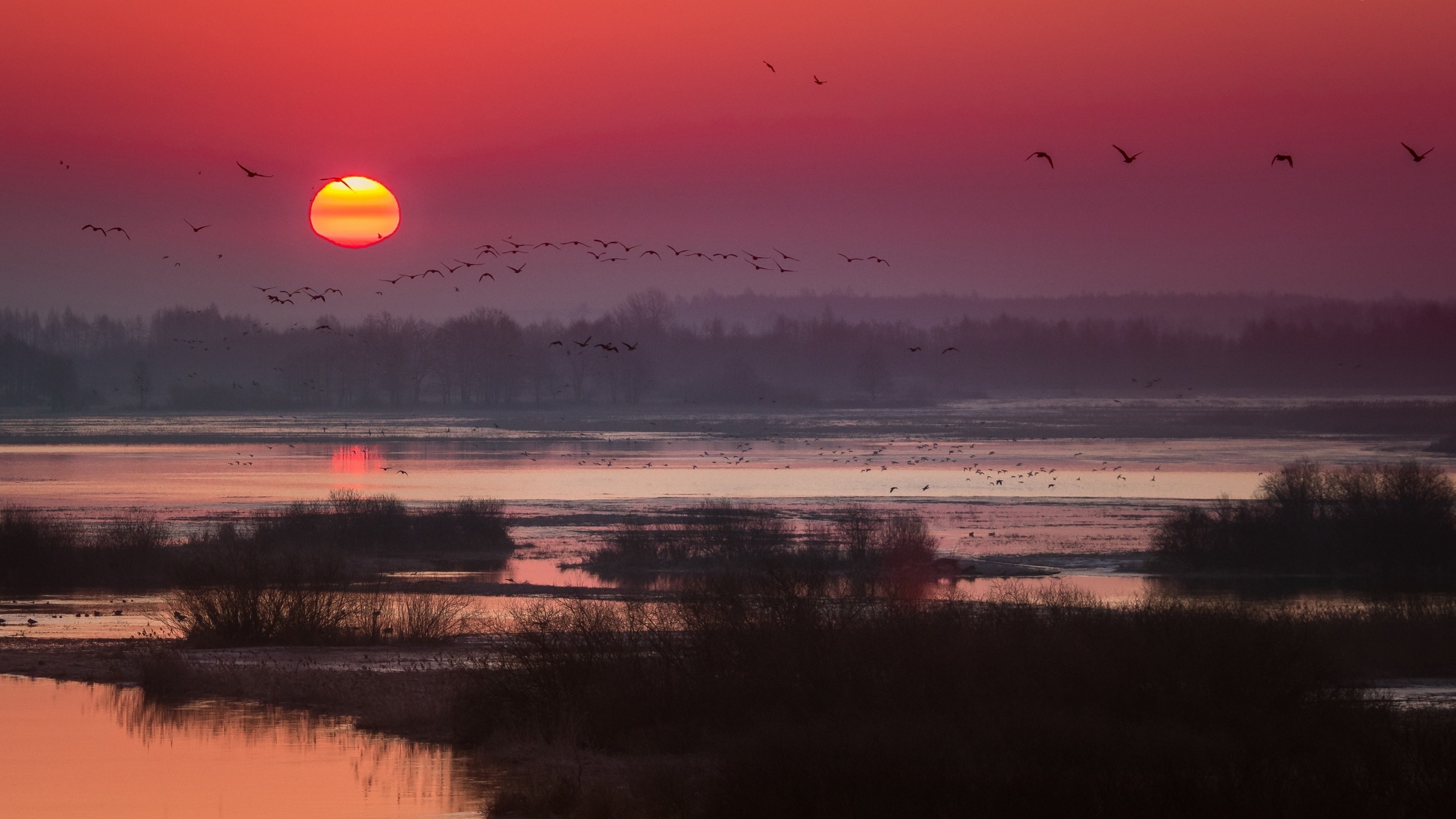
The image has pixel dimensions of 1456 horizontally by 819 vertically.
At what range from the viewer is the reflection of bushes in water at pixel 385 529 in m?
61.8

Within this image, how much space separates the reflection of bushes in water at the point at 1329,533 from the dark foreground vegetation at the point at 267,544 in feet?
97.0

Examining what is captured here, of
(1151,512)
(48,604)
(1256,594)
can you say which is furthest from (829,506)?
(48,604)

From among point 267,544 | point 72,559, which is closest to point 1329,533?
point 267,544

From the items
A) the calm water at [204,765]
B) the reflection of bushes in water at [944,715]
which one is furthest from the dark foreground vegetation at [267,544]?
the reflection of bushes in water at [944,715]

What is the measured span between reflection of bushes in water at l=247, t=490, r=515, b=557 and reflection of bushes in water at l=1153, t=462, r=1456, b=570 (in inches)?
1148

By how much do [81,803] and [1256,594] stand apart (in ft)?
142

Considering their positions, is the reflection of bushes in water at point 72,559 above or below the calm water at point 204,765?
above

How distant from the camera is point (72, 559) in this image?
55844mm

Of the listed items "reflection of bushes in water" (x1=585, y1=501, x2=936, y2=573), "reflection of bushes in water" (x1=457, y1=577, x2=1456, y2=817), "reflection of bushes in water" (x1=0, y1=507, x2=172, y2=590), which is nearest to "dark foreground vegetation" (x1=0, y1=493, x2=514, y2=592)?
"reflection of bushes in water" (x1=0, y1=507, x2=172, y2=590)

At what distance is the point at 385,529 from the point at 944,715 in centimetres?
4230

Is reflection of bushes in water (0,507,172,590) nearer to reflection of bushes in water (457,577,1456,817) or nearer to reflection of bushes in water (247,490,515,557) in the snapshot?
reflection of bushes in water (247,490,515,557)

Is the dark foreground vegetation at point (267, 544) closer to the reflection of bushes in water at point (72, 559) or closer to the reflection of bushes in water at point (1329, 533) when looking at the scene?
the reflection of bushes in water at point (72, 559)

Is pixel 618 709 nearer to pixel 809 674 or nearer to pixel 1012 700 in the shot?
pixel 809 674

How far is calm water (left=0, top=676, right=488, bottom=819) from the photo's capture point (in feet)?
75.5
